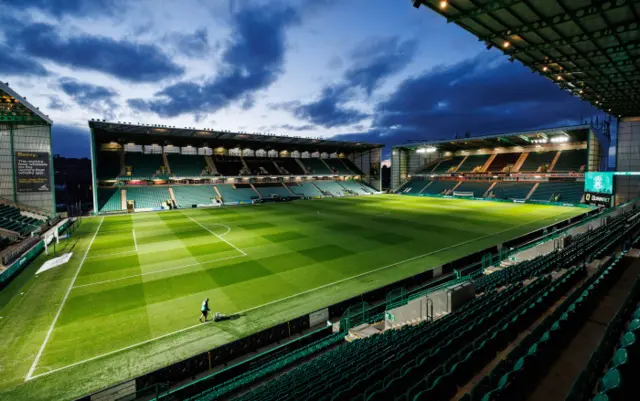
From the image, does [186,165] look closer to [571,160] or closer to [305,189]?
[305,189]

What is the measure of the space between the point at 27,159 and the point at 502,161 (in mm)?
74422

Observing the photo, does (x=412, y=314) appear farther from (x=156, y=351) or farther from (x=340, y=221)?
(x=340, y=221)

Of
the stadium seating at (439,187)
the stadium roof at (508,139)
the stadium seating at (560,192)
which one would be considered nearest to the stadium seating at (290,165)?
the stadium roof at (508,139)

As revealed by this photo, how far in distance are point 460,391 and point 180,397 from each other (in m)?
7.10

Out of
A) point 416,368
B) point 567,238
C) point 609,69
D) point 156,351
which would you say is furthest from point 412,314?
point 609,69

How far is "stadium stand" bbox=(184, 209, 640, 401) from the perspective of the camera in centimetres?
346

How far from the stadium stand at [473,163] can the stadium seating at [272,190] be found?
39536 millimetres

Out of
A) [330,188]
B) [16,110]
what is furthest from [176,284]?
[330,188]

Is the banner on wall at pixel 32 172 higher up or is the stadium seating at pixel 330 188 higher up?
the banner on wall at pixel 32 172

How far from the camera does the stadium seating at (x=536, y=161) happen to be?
173 ft

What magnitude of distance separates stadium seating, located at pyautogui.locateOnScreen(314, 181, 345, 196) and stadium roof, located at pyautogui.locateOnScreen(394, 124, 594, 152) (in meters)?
19.0

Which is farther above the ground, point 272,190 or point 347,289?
point 272,190

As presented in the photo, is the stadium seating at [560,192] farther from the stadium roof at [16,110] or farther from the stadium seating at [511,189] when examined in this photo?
the stadium roof at [16,110]

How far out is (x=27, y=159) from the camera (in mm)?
27359
